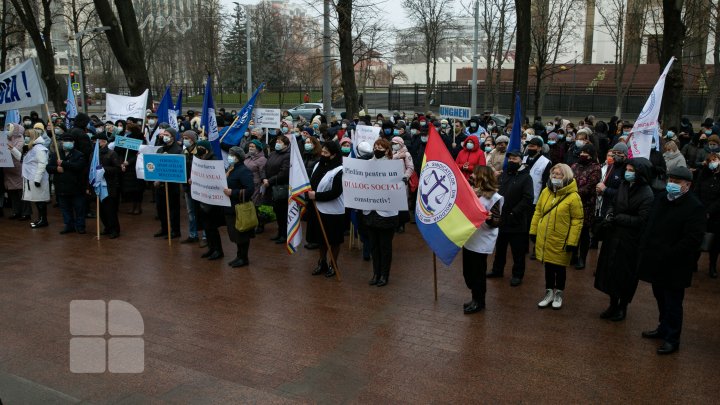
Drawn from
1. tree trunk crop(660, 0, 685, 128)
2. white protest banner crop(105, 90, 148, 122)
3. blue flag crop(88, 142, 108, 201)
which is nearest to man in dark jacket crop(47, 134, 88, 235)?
blue flag crop(88, 142, 108, 201)

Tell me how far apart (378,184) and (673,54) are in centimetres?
1072

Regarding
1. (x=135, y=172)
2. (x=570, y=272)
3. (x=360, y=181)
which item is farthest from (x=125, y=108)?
(x=570, y=272)

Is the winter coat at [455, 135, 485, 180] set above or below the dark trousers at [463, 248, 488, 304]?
above

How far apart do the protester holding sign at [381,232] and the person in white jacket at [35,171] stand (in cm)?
719

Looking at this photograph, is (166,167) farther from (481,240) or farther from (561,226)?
(561,226)

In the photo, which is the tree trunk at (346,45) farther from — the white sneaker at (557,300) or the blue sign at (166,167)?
the white sneaker at (557,300)

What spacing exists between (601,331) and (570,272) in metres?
2.43

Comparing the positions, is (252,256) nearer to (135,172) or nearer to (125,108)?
(135,172)

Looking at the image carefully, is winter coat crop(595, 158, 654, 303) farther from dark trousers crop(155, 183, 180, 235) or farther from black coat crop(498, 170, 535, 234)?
dark trousers crop(155, 183, 180, 235)

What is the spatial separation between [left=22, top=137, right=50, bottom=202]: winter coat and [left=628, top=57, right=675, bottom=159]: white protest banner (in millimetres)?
10407

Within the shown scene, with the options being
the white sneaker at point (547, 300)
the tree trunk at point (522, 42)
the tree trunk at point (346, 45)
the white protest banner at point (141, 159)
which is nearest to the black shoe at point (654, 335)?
the white sneaker at point (547, 300)

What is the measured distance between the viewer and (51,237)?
473 inches

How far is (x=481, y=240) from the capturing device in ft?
24.9

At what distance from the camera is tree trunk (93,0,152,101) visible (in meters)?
20.9
